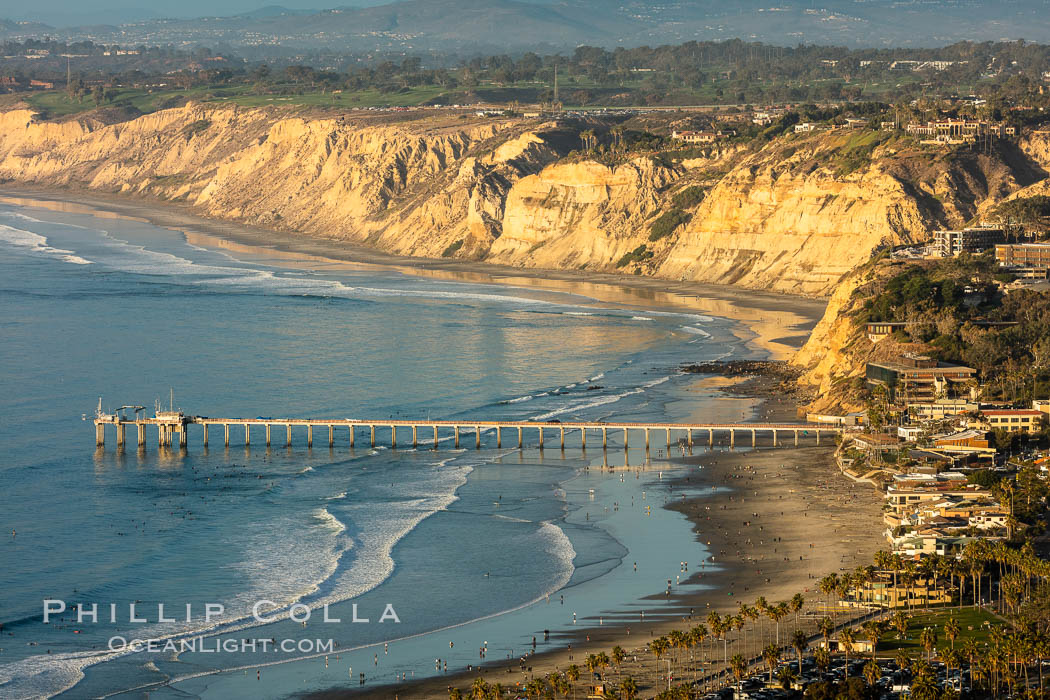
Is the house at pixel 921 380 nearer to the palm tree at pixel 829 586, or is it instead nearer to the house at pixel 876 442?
the house at pixel 876 442

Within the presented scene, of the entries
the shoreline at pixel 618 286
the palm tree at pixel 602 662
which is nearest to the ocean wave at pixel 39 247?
the shoreline at pixel 618 286

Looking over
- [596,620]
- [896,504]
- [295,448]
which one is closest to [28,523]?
[295,448]

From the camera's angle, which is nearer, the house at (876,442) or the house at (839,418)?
the house at (876,442)

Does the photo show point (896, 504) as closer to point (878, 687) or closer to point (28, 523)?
point (878, 687)

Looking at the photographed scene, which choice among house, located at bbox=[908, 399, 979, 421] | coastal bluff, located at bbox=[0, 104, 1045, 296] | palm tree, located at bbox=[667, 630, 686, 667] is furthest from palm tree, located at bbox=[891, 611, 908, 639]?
coastal bluff, located at bbox=[0, 104, 1045, 296]

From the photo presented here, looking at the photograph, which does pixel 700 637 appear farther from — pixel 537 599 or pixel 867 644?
pixel 537 599

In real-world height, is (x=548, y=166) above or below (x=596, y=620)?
above
